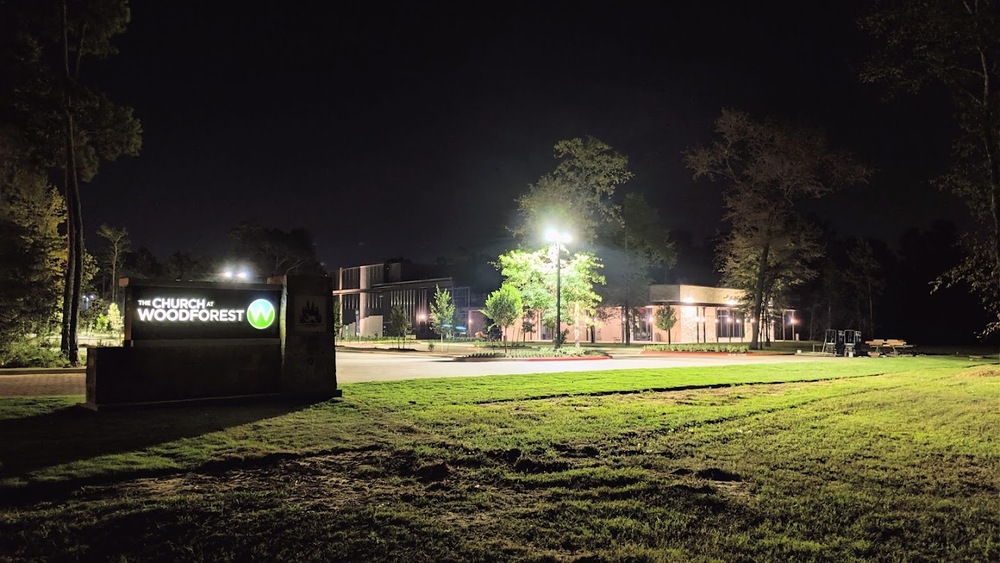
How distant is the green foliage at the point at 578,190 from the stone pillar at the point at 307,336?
28.1 m

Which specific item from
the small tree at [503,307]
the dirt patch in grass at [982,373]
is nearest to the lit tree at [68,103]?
the small tree at [503,307]

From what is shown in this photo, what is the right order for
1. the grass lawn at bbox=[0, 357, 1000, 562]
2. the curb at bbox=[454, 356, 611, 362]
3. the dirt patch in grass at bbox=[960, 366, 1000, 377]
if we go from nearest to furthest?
the grass lawn at bbox=[0, 357, 1000, 562] < the dirt patch in grass at bbox=[960, 366, 1000, 377] < the curb at bbox=[454, 356, 611, 362]

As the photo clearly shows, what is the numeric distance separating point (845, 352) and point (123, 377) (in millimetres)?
33171

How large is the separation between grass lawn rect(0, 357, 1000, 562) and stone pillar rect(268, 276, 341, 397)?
1.17 m

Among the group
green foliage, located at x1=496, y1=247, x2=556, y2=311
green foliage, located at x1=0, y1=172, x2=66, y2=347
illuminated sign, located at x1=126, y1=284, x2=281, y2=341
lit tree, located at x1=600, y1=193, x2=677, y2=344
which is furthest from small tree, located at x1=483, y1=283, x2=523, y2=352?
illuminated sign, located at x1=126, y1=284, x2=281, y2=341

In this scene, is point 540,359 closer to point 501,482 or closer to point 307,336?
point 307,336

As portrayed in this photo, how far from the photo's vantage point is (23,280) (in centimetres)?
2491

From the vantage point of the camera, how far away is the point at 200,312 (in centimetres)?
1245

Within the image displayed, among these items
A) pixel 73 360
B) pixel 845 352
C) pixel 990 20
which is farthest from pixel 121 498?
pixel 845 352

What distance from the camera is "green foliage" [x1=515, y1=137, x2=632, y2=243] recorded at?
134 feet

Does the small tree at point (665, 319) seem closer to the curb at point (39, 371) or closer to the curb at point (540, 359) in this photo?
the curb at point (540, 359)

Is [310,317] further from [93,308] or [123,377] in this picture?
[93,308]

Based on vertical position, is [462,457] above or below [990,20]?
below

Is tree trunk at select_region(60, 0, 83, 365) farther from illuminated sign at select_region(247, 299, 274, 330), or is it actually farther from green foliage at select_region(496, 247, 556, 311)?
green foliage at select_region(496, 247, 556, 311)
